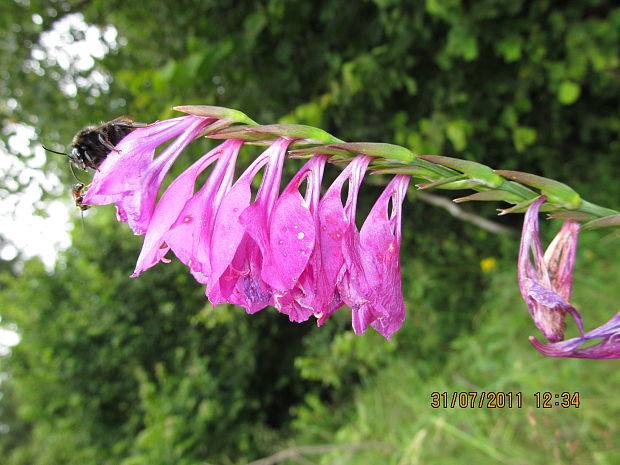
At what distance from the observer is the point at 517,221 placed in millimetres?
5543

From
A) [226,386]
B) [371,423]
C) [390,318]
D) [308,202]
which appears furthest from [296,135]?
[226,386]

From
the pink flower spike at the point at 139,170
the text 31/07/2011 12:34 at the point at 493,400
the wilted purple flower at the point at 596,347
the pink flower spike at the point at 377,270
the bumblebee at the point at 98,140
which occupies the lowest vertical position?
the text 31/07/2011 12:34 at the point at 493,400

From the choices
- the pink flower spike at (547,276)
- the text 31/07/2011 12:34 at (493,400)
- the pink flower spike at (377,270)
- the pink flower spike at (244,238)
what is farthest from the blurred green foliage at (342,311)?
the pink flower spike at (244,238)

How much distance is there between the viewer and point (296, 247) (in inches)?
32.1

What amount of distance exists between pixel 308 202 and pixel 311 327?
5.31 m

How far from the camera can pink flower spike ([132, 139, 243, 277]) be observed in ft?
2.84

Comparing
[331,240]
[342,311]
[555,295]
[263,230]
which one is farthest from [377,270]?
[342,311]

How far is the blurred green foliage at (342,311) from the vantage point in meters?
3.21

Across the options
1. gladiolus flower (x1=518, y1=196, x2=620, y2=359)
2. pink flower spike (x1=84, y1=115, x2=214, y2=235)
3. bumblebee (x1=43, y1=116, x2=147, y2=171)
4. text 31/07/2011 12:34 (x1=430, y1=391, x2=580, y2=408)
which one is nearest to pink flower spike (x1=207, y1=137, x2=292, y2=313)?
pink flower spike (x1=84, y1=115, x2=214, y2=235)

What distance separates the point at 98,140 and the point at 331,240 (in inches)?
21.0

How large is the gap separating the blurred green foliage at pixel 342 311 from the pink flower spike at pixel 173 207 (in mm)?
2151

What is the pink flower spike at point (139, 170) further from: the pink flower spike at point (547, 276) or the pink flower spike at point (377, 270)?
the pink flower spike at point (547, 276)

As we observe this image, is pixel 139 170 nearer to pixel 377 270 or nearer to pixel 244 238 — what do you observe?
pixel 244 238

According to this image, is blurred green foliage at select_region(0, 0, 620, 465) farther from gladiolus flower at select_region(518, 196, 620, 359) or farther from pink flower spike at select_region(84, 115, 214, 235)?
pink flower spike at select_region(84, 115, 214, 235)
